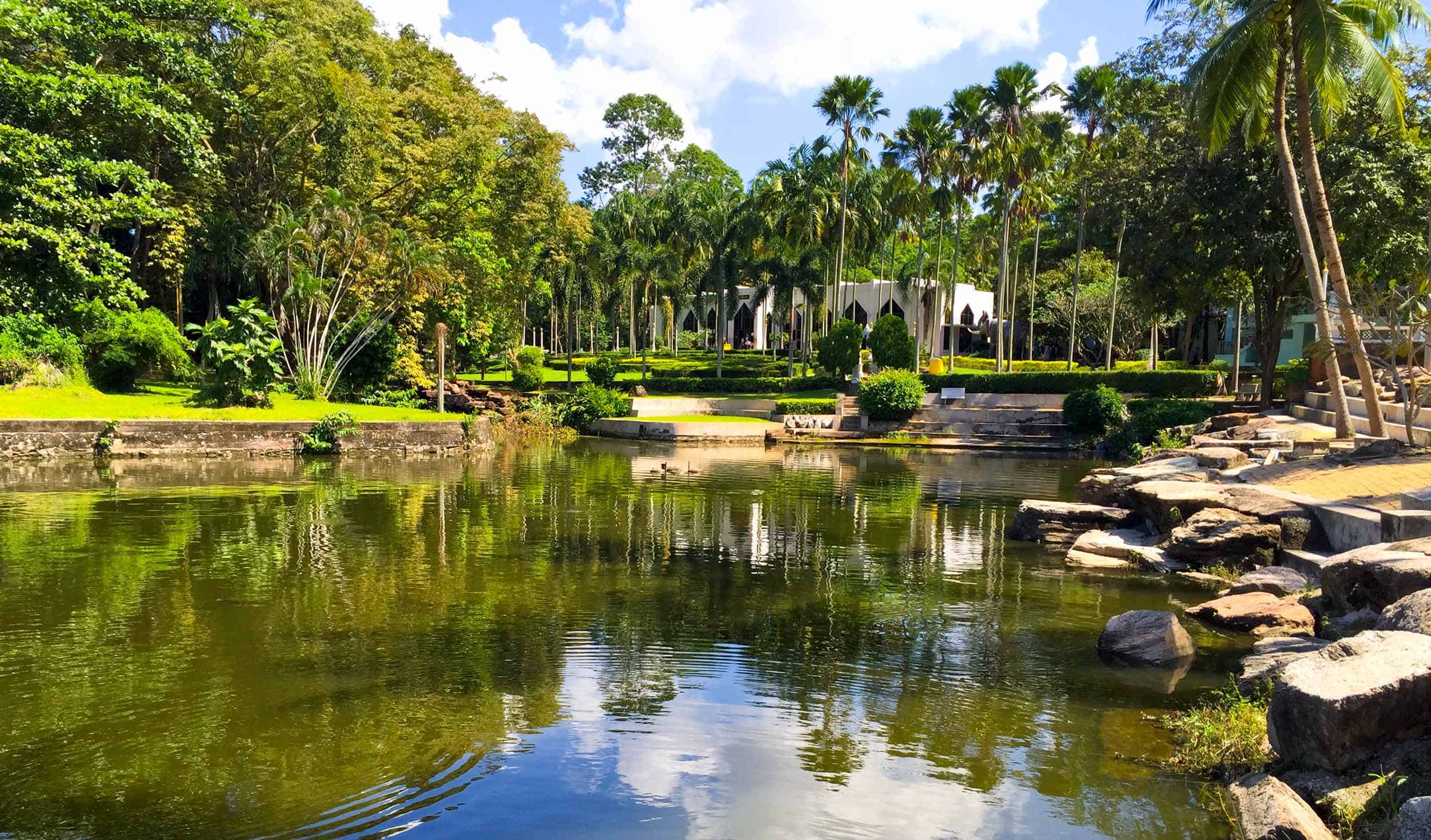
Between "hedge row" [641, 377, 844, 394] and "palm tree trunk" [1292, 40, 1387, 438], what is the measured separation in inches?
1070

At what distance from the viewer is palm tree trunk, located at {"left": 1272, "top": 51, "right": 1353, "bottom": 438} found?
17.6m

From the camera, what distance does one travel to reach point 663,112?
73750 mm

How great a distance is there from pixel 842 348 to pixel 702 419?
899 centimetres

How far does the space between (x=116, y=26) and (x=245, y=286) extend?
38.8 ft

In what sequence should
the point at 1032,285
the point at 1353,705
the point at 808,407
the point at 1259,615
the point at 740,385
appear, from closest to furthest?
the point at 1353,705, the point at 1259,615, the point at 808,407, the point at 740,385, the point at 1032,285

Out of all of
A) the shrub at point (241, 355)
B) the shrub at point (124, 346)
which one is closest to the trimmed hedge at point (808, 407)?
the shrub at point (241, 355)

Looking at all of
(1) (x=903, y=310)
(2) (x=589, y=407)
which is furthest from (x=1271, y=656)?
(1) (x=903, y=310)

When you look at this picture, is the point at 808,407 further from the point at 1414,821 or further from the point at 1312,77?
the point at 1414,821

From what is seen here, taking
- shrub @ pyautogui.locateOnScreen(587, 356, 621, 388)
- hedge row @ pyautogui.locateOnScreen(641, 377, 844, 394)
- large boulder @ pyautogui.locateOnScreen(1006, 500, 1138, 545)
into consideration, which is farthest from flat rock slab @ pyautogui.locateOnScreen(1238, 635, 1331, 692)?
shrub @ pyautogui.locateOnScreen(587, 356, 621, 388)

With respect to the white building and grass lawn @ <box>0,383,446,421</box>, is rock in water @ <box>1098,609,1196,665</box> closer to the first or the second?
grass lawn @ <box>0,383,446,421</box>

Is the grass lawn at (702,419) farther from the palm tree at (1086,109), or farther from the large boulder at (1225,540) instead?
the large boulder at (1225,540)

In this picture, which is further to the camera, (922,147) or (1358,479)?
(922,147)

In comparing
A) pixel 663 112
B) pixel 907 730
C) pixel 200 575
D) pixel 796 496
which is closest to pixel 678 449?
pixel 796 496

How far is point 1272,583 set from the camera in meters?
10.5
